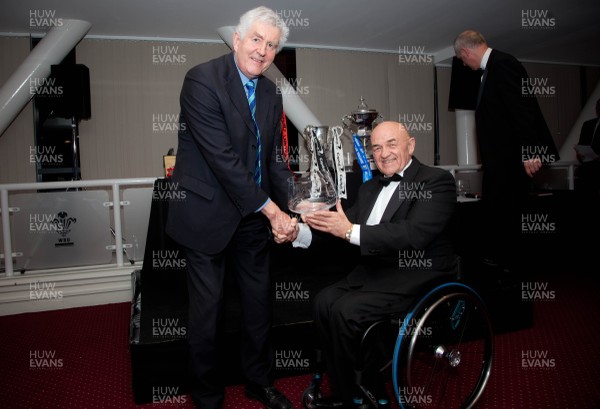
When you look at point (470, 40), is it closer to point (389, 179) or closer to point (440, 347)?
point (389, 179)

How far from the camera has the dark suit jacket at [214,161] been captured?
1651 millimetres

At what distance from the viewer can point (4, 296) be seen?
3.49 m

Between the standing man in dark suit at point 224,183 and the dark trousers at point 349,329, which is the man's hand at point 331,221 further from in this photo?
the dark trousers at point 349,329

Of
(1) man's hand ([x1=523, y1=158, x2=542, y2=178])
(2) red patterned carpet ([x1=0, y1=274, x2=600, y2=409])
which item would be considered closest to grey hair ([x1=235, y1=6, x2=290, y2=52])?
(2) red patterned carpet ([x1=0, y1=274, x2=600, y2=409])

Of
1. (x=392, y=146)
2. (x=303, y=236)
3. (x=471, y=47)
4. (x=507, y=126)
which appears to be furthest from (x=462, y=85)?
(x=303, y=236)

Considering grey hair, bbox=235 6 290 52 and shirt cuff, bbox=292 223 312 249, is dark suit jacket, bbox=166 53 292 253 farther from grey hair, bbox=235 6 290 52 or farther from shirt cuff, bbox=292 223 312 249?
shirt cuff, bbox=292 223 312 249

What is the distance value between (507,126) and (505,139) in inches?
3.4

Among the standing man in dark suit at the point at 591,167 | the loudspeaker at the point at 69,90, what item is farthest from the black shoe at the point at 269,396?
the loudspeaker at the point at 69,90

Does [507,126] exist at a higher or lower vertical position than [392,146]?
higher

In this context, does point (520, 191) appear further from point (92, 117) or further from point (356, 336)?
point (92, 117)

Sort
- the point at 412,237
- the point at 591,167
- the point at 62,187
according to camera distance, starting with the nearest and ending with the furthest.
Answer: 1. the point at 412,237
2. the point at 62,187
3. the point at 591,167

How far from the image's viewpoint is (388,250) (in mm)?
1688

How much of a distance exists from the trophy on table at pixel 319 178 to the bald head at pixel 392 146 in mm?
261

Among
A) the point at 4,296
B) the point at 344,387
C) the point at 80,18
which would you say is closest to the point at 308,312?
the point at 344,387
